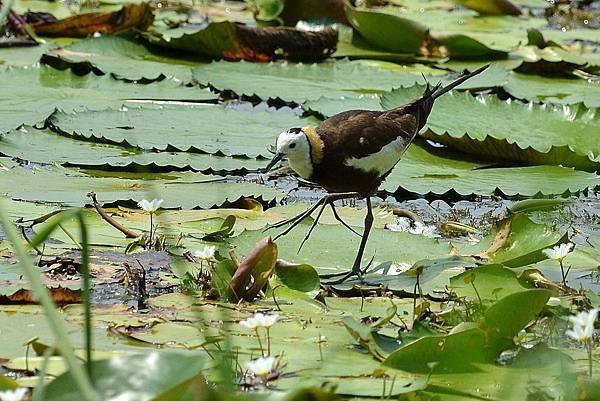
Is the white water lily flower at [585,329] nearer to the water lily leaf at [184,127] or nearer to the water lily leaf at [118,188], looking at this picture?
the water lily leaf at [118,188]

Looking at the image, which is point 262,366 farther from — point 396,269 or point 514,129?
point 514,129

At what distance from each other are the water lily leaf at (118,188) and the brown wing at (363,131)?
17.2 inches

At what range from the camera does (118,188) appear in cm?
426

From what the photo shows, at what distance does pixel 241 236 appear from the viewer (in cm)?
372

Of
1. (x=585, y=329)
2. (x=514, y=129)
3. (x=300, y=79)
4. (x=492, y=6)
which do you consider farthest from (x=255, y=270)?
(x=492, y=6)

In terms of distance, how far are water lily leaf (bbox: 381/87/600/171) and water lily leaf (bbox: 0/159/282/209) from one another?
3.11ft

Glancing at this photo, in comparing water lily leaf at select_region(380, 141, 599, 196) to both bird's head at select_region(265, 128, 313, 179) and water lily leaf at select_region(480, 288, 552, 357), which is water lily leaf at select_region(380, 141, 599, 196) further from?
water lily leaf at select_region(480, 288, 552, 357)

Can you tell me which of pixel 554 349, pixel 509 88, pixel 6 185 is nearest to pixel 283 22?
pixel 509 88

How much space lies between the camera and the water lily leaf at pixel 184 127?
187 inches

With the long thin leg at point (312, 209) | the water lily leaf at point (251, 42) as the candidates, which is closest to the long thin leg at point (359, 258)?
the long thin leg at point (312, 209)

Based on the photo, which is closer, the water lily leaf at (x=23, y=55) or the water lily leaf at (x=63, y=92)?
the water lily leaf at (x=63, y=92)

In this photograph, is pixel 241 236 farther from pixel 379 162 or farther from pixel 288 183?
pixel 288 183

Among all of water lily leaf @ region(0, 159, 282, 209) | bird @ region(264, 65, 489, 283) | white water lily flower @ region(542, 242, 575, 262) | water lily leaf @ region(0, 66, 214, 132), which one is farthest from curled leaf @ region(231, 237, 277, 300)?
water lily leaf @ region(0, 66, 214, 132)

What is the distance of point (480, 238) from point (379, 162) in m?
0.45
